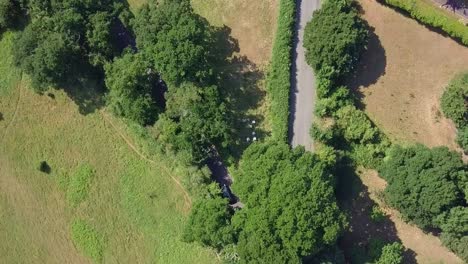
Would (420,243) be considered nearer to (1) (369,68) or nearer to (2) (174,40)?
(1) (369,68)

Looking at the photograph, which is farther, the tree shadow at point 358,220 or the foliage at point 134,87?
the tree shadow at point 358,220

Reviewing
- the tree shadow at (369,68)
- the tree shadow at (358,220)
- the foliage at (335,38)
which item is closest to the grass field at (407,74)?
the tree shadow at (369,68)

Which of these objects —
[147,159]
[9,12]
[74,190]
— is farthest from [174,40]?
[74,190]

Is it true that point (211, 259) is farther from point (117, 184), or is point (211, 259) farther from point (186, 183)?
point (117, 184)

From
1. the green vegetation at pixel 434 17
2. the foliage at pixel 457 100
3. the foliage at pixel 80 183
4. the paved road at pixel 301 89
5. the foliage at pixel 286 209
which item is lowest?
the foliage at pixel 80 183

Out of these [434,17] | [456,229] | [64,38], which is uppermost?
[434,17]

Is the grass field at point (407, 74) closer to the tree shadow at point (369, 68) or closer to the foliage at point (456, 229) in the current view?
the tree shadow at point (369, 68)

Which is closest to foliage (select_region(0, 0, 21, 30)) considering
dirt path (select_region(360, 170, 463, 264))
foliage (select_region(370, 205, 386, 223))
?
dirt path (select_region(360, 170, 463, 264))

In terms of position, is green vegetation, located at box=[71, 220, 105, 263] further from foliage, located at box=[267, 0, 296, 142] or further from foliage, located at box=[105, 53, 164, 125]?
foliage, located at box=[267, 0, 296, 142]
